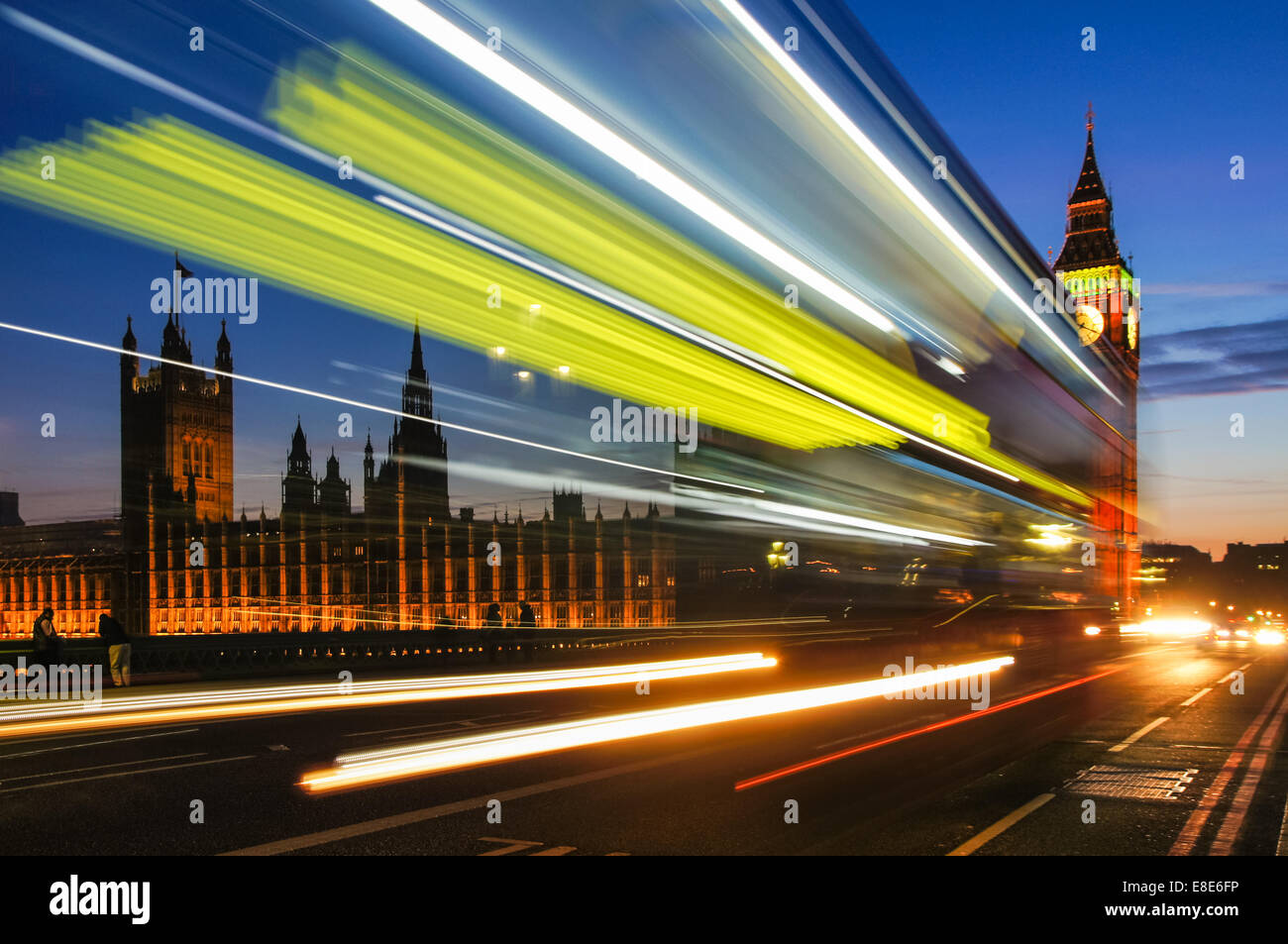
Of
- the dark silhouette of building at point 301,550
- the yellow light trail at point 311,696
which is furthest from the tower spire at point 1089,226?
the yellow light trail at point 311,696

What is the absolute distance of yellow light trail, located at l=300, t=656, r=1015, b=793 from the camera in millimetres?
8430

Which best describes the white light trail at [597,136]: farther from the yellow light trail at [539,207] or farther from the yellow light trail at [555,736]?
the yellow light trail at [555,736]

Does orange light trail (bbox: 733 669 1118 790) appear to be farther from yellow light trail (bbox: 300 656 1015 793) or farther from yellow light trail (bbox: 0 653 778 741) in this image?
yellow light trail (bbox: 0 653 778 741)

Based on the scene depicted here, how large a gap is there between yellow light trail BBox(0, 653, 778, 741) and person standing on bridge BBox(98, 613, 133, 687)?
5.68 feet

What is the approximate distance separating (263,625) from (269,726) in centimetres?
6669

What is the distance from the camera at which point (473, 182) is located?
23.7 ft

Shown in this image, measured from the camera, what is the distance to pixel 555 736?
10320mm

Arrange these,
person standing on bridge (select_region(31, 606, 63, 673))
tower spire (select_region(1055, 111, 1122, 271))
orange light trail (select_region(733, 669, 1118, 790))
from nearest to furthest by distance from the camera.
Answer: orange light trail (select_region(733, 669, 1118, 790)) < person standing on bridge (select_region(31, 606, 63, 673)) < tower spire (select_region(1055, 111, 1122, 271))

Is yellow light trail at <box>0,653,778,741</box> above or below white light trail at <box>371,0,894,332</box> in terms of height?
below

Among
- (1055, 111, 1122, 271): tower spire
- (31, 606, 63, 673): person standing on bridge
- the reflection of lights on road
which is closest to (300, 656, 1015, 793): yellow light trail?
(31, 606, 63, 673): person standing on bridge

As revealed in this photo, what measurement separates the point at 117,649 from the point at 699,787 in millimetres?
13230

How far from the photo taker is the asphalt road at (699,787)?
6.34 m
